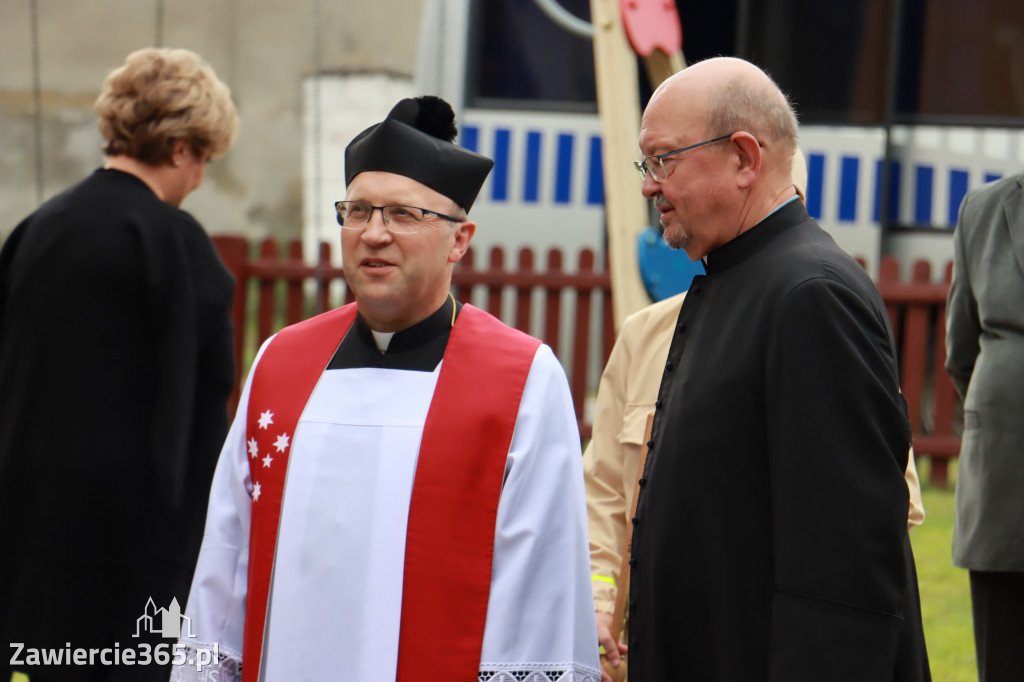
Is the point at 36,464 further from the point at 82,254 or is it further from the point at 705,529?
the point at 705,529

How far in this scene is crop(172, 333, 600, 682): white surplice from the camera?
2.38 m

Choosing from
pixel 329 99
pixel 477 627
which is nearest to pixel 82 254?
pixel 477 627

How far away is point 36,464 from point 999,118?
700cm

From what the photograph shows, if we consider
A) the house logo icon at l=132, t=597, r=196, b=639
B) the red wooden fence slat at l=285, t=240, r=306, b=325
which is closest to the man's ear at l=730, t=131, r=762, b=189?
the house logo icon at l=132, t=597, r=196, b=639

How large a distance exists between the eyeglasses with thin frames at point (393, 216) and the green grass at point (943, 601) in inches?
119

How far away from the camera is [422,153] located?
8.36 feet

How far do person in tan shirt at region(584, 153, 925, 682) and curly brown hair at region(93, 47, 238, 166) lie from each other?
1.45 meters

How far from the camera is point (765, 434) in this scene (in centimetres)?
204

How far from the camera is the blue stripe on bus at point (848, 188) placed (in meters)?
8.44

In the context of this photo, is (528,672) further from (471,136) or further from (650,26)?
(471,136)

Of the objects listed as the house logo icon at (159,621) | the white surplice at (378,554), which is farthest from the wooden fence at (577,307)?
the white surplice at (378,554)

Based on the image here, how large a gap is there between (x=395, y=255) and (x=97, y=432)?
1.25 meters

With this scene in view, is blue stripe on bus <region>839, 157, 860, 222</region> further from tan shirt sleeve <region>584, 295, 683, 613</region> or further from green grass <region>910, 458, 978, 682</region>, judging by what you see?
tan shirt sleeve <region>584, 295, 683, 613</region>

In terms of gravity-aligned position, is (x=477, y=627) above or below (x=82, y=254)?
below
